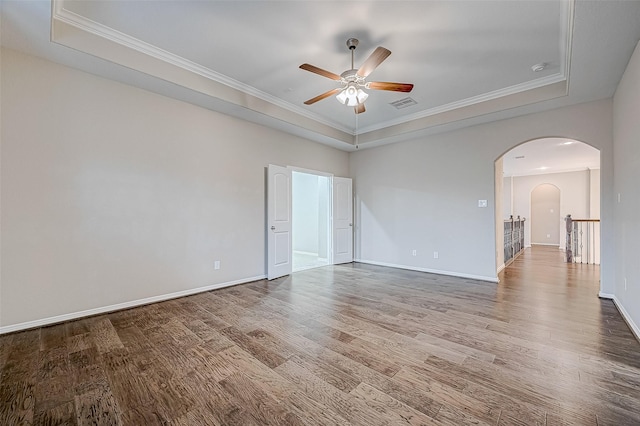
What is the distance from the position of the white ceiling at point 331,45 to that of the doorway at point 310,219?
10.4 ft

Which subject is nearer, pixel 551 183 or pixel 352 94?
pixel 352 94

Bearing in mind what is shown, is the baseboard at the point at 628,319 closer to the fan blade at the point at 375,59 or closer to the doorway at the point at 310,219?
the fan blade at the point at 375,59

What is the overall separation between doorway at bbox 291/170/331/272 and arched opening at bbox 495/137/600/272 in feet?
16.8

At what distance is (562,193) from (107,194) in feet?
44.8

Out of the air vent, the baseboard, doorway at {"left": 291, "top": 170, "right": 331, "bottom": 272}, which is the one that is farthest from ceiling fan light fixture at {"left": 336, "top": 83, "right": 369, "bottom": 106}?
the baseboard

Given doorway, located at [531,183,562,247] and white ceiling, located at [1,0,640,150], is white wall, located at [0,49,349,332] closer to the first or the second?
white ceiling, located at [1,0,640,150]

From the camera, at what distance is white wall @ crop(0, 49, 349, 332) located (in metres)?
2.72

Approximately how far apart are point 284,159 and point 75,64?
123 inches

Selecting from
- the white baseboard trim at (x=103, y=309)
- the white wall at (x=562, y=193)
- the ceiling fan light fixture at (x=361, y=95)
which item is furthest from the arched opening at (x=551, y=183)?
the white baseboard trim at (x=103, y=309)

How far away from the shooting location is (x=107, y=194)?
10.6ft

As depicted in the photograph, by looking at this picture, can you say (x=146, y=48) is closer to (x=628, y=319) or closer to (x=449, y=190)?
(x=449, y=190)

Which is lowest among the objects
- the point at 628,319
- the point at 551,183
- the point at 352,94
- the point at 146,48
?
the point at 628,319

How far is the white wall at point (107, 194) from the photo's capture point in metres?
2.72

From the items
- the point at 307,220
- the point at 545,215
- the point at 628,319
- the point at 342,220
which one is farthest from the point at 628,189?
the point at 545,215
